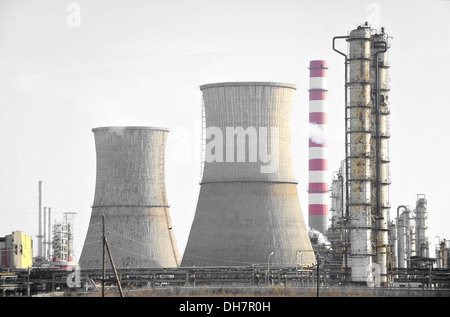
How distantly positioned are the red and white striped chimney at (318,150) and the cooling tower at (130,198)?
16.0 meters

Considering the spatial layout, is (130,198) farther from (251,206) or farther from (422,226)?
(422,226)

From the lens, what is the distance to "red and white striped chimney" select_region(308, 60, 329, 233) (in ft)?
205

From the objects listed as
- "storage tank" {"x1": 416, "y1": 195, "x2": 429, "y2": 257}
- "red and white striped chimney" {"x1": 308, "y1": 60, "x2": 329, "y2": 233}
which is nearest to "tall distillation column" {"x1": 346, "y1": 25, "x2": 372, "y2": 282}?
"storage tank" {"x1": 416, "y1": 195, "x2": 429, "y2": 257}

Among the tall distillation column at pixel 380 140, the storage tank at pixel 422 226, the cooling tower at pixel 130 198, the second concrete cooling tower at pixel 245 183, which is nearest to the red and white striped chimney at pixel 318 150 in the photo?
the storage tank at pixel 422 226

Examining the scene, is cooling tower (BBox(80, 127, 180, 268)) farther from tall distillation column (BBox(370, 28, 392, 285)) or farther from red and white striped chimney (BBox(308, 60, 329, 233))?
red and white striped chimney (BBox(308, 60, 329, 233))

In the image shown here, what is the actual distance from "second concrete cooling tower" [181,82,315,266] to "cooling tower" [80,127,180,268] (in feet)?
13.0

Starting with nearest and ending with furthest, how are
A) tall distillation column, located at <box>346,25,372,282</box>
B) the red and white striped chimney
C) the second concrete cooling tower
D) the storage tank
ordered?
tall distillation column, located at <box>346,25,372,282</box>, the second concrete cooling tower, the storage tank, the red and white striped chimney

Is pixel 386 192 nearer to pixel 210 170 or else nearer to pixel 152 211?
pixel 210 170

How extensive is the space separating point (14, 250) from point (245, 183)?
12.4m

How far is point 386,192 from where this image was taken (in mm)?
40812

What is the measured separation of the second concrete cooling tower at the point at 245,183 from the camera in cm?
→ 4488

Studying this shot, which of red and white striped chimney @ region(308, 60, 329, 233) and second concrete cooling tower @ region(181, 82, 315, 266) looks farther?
red and white striped chimney @ region(308, 60, 329, 233)

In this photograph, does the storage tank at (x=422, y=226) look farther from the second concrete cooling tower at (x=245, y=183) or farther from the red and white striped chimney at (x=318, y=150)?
the second concrete cooling tower at (x=245, y=183)
